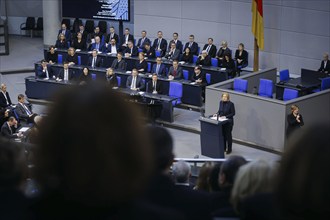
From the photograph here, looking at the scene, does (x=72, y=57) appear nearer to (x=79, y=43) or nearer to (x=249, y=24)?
(x=79, y=43)

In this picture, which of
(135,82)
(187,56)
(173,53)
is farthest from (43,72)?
(187,56)

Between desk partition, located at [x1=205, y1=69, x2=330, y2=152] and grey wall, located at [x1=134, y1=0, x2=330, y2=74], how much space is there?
491 centimetres

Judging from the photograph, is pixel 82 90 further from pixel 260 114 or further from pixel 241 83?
pixel 241 83

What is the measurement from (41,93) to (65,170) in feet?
56.0

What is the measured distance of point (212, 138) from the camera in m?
14.1

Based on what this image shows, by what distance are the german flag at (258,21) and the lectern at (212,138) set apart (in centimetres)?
514

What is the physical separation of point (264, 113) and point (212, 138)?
133 cm

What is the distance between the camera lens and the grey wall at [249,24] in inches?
772

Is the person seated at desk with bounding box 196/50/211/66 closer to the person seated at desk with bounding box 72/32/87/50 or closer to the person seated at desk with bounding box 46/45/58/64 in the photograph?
the person seated at desk with bounding box 46/45/58/64

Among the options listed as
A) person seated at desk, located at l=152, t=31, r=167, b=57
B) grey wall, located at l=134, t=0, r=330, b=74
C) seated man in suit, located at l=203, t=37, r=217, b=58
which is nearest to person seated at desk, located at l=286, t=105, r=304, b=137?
grey wall, located at l=134, t=0, r=330, b=74

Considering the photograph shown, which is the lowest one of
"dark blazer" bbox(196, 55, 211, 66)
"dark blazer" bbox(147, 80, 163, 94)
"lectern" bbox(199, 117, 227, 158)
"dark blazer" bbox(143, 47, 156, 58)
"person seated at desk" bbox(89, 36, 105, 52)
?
"lectern" bbox(199, 117, 227, 158)

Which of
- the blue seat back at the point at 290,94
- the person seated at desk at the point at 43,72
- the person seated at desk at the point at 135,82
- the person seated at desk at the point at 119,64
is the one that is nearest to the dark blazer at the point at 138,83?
the person seated at desk at the point at 135,82

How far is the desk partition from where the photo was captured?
46.8 ft

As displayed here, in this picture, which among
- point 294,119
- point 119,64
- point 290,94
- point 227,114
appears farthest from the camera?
point 119,64
